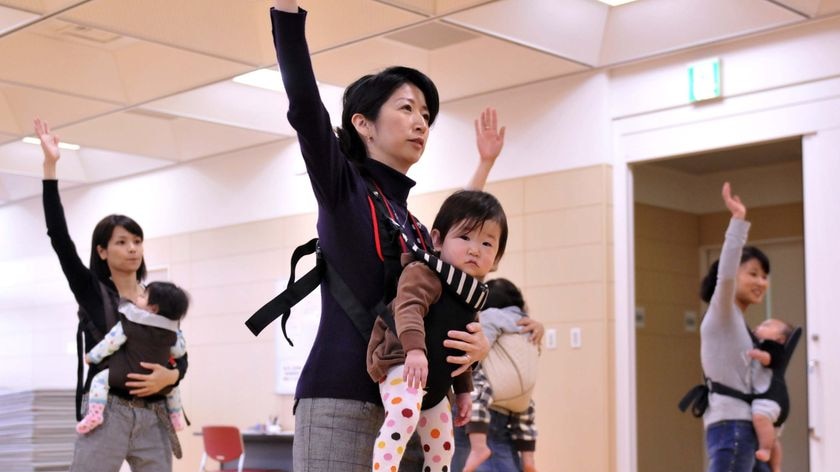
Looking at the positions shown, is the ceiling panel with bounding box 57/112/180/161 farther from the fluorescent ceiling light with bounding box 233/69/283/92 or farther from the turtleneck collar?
the turtleneck collar

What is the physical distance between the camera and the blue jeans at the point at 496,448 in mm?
5480

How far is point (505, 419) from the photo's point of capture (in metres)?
5.62

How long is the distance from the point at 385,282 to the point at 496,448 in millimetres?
3639

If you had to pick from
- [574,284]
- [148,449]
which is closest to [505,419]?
[148,449]

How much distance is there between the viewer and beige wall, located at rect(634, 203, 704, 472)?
10680 millimetres

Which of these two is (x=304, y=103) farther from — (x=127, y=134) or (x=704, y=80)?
(x=127, y=134)

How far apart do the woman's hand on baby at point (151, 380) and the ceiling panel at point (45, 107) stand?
5.30 meters

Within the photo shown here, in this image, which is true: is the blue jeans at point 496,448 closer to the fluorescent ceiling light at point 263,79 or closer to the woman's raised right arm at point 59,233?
the woman's raised right arm at point 59,233

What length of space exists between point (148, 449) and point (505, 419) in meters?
2.02

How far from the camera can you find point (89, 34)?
28.2 ft

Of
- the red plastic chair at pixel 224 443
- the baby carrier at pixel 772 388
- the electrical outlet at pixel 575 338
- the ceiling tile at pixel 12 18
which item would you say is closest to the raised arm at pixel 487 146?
the baby carrier at pixel 772 388

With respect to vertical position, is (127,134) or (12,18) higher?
(12,18)

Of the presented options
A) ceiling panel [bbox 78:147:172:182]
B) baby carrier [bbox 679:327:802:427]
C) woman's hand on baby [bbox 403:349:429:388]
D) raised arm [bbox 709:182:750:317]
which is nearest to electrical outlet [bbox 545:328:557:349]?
baby carrier [bbox 679:327:802:427]

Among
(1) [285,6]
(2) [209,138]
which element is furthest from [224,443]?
(1) [285,6]
